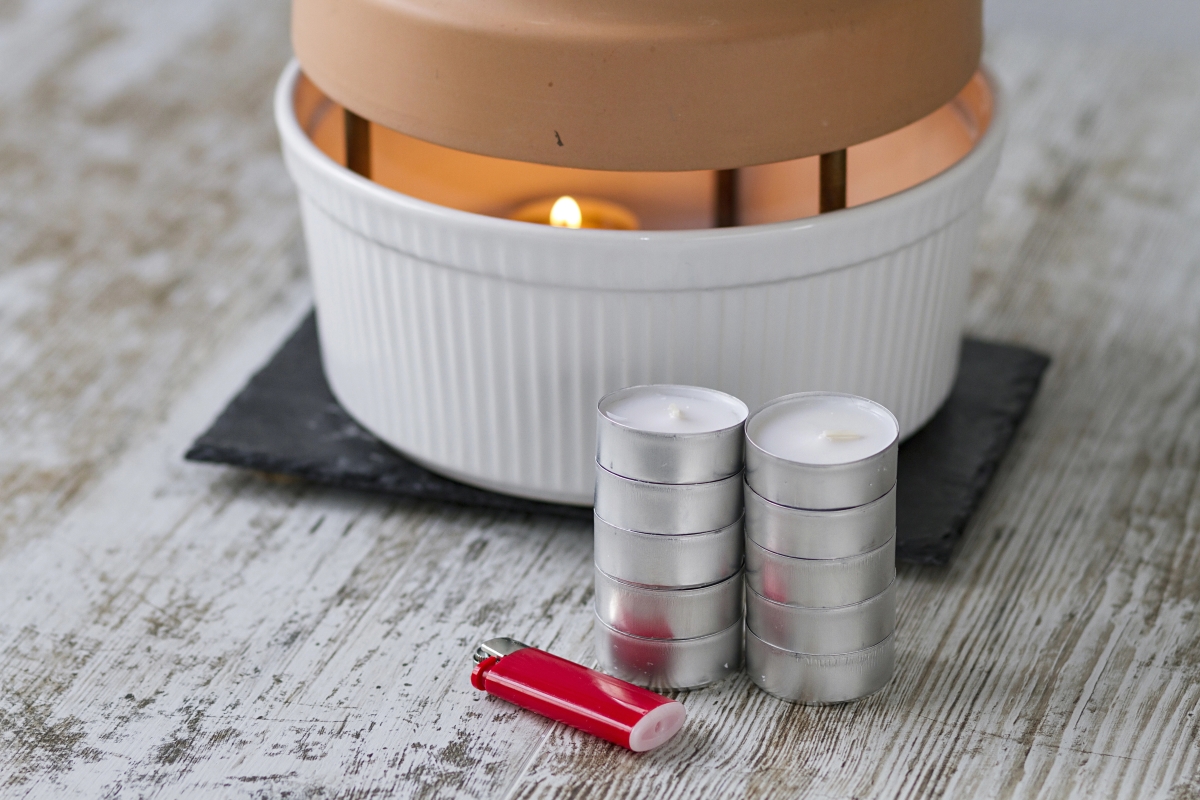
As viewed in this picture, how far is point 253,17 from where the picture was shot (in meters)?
1.65

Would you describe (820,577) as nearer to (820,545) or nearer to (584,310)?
(820,545)

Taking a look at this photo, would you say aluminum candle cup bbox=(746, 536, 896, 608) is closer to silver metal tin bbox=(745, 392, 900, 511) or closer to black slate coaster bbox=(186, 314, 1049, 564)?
silver metal tin bbox=(745, 392, 900, 511)

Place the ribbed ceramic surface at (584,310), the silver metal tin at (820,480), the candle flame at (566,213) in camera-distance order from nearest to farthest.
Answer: the silver metal tin at (820,480), the ribbed ceramic surface at (584,310), the candle flame at (566,213)

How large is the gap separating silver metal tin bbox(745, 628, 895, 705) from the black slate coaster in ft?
0.38

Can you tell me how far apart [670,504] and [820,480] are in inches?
2.9

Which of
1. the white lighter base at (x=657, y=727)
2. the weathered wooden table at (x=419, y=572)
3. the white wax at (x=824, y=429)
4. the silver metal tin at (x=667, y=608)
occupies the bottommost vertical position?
the weathered wooden table at (x=419, y=572)

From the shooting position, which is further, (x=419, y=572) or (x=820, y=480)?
(x=419, y=572)

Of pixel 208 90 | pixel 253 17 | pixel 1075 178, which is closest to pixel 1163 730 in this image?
pixel 1075 178

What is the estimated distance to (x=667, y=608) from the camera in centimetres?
71

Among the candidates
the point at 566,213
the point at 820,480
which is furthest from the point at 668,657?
the point at 566,213

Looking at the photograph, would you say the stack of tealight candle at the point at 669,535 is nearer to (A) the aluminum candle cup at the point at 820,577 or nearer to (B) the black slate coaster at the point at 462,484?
(A) the aluminum candle cup at the point at 820,577

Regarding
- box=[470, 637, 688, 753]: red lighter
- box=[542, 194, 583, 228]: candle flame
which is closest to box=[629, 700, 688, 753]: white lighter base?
box=[470, 637, 688, 753]: red lighter

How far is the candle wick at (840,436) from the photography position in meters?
0.68

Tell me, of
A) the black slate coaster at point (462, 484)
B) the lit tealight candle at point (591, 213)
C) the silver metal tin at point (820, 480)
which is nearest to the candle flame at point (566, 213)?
the lit tealight candle at point (591, 213)
